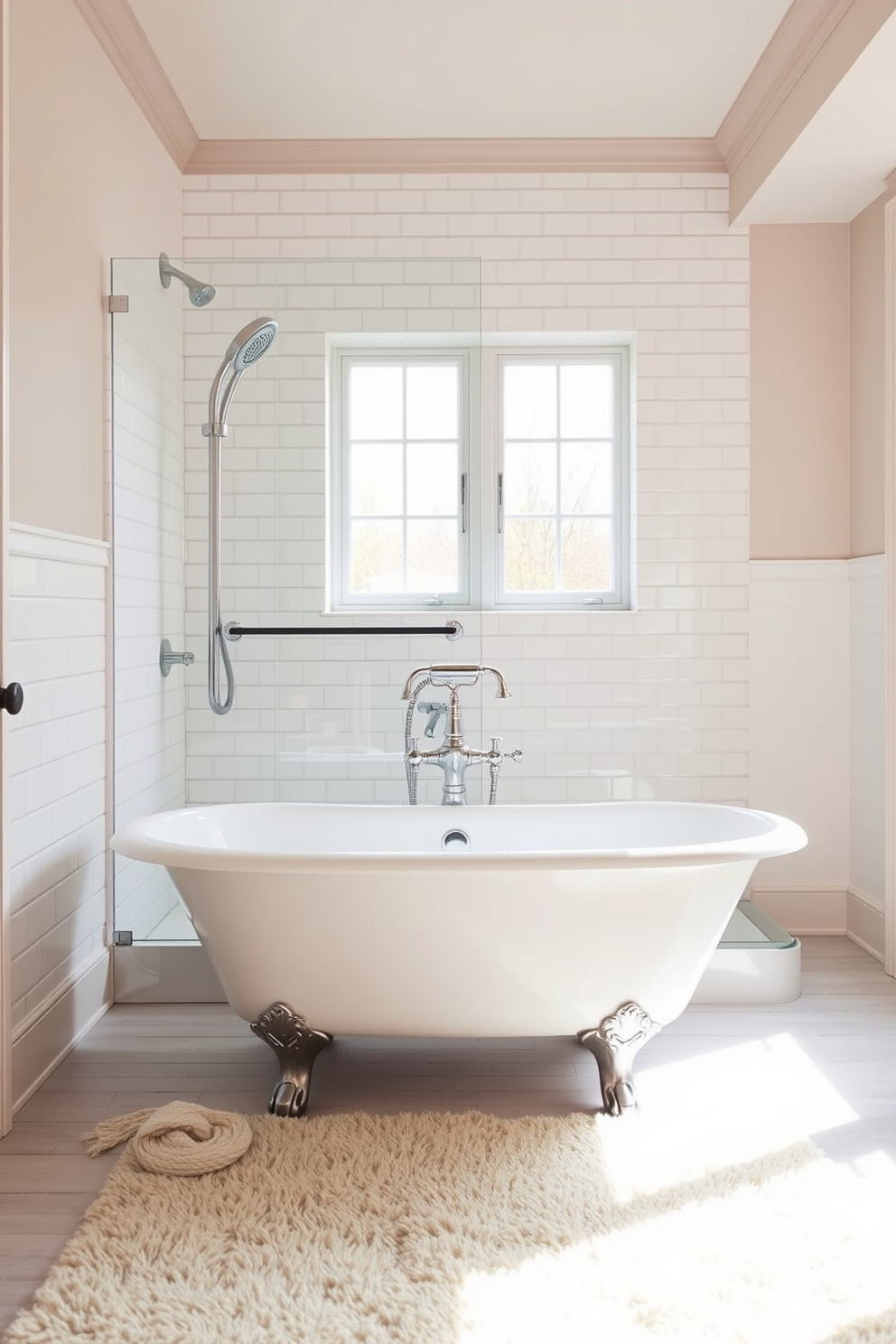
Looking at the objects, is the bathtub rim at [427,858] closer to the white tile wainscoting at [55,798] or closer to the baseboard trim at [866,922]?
the white tile wainscoting at [55,798]

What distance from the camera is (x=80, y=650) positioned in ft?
9.52

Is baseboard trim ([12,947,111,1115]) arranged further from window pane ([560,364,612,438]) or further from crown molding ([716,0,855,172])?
crown molding ([716,0,855,172])

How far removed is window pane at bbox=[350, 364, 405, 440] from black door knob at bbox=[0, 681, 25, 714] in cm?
137

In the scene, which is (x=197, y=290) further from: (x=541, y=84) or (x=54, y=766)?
(x=54, y=766)

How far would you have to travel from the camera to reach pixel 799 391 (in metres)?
3.90

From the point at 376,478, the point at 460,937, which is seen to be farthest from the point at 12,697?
the point at 376,478

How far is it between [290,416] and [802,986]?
238cm

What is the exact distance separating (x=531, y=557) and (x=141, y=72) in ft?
6.87

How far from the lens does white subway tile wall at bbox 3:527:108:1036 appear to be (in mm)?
2492

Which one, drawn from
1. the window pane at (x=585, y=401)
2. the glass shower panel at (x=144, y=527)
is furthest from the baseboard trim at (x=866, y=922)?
the glass shower panel at (x=144, y=527)

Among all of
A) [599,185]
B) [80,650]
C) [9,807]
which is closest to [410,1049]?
[9,807]

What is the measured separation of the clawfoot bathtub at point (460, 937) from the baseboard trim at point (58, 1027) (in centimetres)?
52

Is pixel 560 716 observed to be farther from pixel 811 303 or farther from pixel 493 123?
pixel 493 123

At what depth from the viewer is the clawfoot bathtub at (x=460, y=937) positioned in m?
2.28
